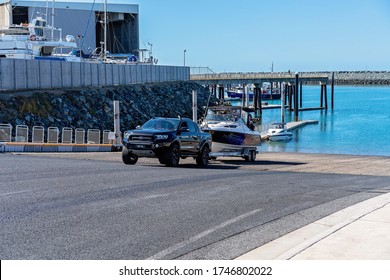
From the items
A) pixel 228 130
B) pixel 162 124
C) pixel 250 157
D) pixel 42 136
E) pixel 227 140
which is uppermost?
pixel 162 124

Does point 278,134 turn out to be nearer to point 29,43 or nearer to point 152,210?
point 29,43

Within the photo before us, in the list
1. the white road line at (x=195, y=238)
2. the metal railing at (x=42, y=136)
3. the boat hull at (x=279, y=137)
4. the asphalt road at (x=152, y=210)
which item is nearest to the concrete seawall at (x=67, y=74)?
the metal railing at (x=42, y=136)

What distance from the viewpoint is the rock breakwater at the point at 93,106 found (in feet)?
140

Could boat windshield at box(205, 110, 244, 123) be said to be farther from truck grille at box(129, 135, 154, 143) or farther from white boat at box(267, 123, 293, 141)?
white boat at box(267, 123, 293, 141)

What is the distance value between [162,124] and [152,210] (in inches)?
501

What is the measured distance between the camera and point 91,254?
353 inches

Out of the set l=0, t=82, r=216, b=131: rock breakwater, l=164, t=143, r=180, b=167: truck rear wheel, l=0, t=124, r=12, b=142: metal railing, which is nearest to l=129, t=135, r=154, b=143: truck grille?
l=164, t=143, r=180, b=167: truck rear wheel

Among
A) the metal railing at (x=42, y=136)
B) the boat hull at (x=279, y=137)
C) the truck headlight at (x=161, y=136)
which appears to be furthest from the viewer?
the boat hull at (x=279, y=137)

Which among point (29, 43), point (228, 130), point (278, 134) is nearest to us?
point (228, 130)

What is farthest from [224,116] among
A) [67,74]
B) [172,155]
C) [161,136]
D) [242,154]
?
[67,74]

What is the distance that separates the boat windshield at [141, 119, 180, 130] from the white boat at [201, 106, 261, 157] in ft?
16.2

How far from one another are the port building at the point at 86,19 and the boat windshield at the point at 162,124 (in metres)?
48.4

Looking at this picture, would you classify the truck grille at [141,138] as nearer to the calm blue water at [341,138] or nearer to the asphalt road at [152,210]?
the asphalt road at [152,210]

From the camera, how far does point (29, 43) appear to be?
60312mm
